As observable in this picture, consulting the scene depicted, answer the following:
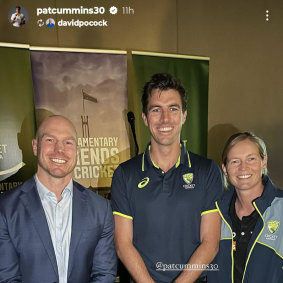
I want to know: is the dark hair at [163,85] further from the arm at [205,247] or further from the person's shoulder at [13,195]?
the person's shoulder at [13,195]

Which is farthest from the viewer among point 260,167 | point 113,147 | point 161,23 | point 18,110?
point 161,23

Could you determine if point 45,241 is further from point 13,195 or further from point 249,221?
point 249,221

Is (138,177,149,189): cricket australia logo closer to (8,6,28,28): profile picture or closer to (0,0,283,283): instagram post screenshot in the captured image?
(0,0,283,283): instagram post screenshot

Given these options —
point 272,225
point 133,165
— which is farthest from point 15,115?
point 272,225

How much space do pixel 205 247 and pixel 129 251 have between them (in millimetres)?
422

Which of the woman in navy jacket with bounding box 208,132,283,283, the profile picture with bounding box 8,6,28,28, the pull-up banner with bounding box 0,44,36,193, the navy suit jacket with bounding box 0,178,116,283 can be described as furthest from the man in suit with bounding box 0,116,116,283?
the profile picture with bounding box 8,6,28,28

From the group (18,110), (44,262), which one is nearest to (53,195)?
(44,262)

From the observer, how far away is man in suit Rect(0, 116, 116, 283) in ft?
5.28

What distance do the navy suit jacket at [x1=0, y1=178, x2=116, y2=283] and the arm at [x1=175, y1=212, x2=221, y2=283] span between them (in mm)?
417

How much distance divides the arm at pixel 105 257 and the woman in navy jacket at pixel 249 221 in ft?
1.87

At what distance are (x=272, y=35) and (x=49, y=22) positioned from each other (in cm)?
306

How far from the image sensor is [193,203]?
1882 mm

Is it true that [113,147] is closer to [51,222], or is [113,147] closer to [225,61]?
[225,61]

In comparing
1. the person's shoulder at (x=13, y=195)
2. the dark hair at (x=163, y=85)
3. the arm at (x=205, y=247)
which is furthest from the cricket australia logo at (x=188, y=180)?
the person's shoulder at (x=13, y=195)
